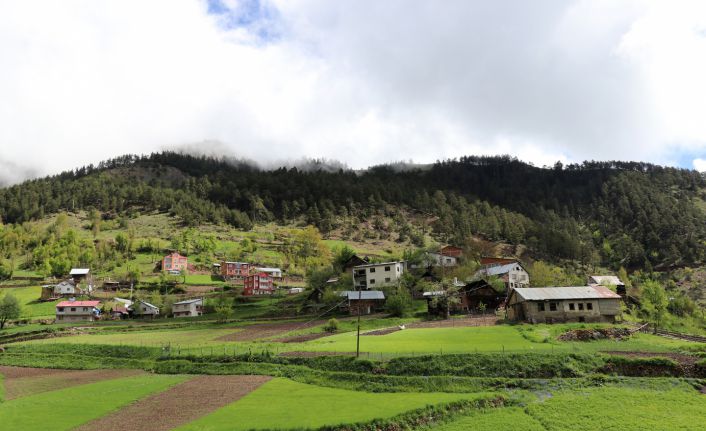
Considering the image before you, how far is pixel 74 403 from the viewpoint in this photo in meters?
37.6

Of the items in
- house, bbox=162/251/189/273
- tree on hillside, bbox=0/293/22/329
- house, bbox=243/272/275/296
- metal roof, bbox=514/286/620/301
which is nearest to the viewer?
metal roof, bbox=514/286/620/301

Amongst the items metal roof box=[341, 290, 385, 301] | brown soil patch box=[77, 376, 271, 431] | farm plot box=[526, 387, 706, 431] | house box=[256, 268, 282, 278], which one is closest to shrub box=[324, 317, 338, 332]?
metal roof box=[341, 290, 385, 301]

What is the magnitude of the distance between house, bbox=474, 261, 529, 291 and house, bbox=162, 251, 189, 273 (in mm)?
96100

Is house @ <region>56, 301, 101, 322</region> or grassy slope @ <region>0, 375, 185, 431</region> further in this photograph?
house @ <region>56, 301, 101, 322</region>

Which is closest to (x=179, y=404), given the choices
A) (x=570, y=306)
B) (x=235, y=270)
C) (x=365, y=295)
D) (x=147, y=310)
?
(x=570, y=306)

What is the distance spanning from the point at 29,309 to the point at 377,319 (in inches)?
3384

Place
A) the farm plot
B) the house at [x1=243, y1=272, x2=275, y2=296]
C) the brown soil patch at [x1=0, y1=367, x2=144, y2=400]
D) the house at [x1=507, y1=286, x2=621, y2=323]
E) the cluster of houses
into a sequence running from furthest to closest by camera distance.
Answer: the house at [x1=243, y1=272, x2=275, y2=296]
the cluster of houses
the house at [x1=507, y1=286, x2=621, y2=323]
the brown soil patch at [x1=0, y1=367, x2=144, y2=400]
the farm plot

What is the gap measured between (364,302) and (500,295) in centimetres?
2460

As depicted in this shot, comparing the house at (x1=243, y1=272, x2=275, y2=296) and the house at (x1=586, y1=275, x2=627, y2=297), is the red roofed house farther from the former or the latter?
the house at (x1=586, y1=275, x2=627, y2=297)

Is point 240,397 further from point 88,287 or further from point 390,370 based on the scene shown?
point 88,287

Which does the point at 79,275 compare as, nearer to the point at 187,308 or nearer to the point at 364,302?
the point at 187,308

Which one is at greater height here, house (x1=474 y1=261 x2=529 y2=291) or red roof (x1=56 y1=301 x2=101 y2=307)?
house (x1=474 y1=261 x2=529 y2=291)

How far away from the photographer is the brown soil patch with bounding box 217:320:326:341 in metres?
67.0

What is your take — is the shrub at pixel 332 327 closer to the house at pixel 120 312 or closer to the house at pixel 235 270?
the house at pixel 120 312
